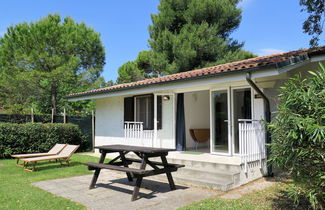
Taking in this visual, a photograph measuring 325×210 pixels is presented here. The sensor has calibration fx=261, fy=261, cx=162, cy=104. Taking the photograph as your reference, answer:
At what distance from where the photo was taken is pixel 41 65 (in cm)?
2008

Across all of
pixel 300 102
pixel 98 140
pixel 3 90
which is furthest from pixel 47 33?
pixel 300 102

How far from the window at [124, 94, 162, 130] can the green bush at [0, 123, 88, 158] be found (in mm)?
A: 3712

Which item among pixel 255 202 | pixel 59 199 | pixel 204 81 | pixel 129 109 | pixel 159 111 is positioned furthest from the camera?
pixel 129 109

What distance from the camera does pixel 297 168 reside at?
3838 mm

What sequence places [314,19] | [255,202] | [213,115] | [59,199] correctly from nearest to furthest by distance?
1. [255,202]
2. [59,199]
3. [314,19]
4. [213,115]

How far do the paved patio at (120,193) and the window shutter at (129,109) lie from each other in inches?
160

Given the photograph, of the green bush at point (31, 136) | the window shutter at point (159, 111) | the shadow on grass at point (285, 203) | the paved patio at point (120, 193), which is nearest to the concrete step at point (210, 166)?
the paved patio at point (120, 193)

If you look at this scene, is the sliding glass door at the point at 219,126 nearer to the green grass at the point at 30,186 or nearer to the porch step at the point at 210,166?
the porch step at the point at 210,166

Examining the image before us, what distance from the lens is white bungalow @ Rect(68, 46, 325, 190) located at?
607cm

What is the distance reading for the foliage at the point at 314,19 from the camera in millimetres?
6859

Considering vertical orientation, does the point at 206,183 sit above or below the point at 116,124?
below

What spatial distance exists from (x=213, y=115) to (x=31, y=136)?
313 inches

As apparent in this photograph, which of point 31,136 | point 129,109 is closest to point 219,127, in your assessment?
point 129,109

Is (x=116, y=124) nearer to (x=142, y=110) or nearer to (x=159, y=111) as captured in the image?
(x=142, y=110)
